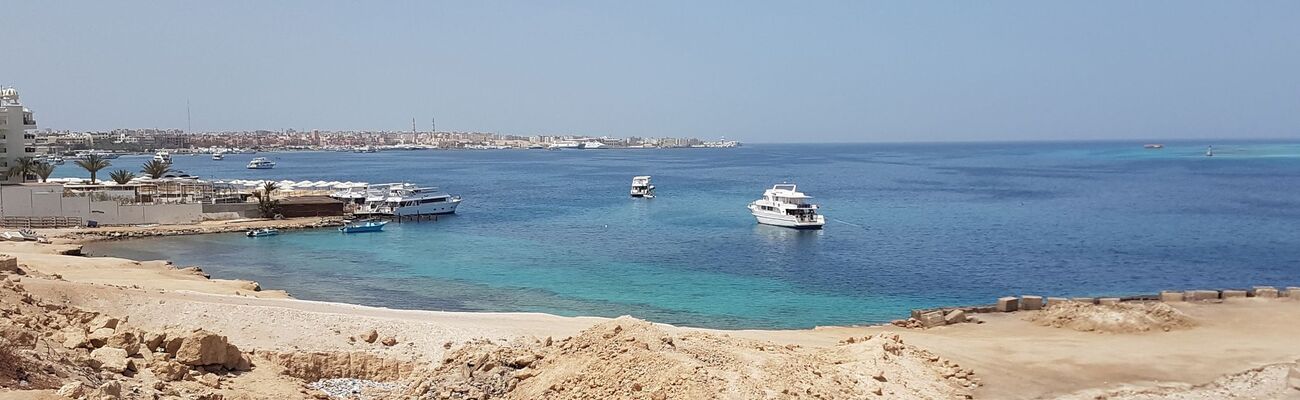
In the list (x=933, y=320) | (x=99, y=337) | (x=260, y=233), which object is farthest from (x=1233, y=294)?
(x=260, y=233)

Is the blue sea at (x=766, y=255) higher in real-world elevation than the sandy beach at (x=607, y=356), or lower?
lower

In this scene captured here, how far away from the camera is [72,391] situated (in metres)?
12.3

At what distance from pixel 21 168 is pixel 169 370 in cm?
6067

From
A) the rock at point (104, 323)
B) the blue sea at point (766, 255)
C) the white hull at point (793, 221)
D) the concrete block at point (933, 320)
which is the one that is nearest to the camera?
the rock at point (104, 323)

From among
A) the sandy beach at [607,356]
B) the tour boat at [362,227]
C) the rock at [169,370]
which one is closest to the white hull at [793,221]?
the tour boat at [362,227]

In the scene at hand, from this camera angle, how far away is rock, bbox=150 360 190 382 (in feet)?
48.7

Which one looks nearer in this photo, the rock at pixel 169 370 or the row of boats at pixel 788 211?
the rock at pixel 169 370

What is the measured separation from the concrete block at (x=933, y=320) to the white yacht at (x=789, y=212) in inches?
1296

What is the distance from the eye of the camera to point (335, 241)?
5447 cm

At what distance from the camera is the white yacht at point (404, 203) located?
68.8 metres

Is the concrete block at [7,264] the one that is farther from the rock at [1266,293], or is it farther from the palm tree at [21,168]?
the palm tree at [21,168]

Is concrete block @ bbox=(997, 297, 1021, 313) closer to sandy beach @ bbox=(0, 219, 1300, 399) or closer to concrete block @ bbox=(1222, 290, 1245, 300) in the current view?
sandy beach @ bbox=(0, 219, 1300, 399)

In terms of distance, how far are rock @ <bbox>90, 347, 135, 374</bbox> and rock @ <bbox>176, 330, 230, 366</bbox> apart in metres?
0.93

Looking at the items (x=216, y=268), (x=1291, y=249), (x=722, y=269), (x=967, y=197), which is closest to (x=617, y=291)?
(x=722, y=269)
